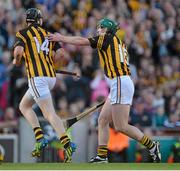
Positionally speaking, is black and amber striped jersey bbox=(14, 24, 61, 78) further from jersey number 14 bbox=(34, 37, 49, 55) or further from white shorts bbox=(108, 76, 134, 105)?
white shorts bbox=(108, 76, 134, 105)

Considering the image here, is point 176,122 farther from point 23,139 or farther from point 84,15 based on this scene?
point 84,15

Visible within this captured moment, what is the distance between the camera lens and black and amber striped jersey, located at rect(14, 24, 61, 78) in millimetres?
15391

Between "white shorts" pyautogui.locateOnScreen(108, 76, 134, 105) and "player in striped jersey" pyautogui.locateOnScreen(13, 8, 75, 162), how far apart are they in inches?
34.9

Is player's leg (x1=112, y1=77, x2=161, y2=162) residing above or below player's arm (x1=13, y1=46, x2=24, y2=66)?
below

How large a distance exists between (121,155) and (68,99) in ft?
8.18

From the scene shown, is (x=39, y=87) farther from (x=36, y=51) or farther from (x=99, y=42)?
(x=99, y=42)

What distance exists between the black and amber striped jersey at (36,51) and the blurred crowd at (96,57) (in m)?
3.44

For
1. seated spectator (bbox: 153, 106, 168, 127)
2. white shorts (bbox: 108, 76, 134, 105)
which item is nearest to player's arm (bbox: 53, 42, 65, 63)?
white shorts (bbox: 108, 76, 134, 105)

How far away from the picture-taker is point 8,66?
20.3 metres

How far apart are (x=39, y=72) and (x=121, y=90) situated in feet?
4.03

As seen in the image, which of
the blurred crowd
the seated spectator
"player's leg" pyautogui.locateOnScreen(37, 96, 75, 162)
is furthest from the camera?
the blurred crowd

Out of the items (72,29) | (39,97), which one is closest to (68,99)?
(72,29)

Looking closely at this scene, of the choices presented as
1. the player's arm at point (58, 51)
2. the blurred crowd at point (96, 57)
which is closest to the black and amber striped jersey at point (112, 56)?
the player's arm at point (58, 51)

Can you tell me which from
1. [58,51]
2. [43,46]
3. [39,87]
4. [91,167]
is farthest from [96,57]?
[91,167]
